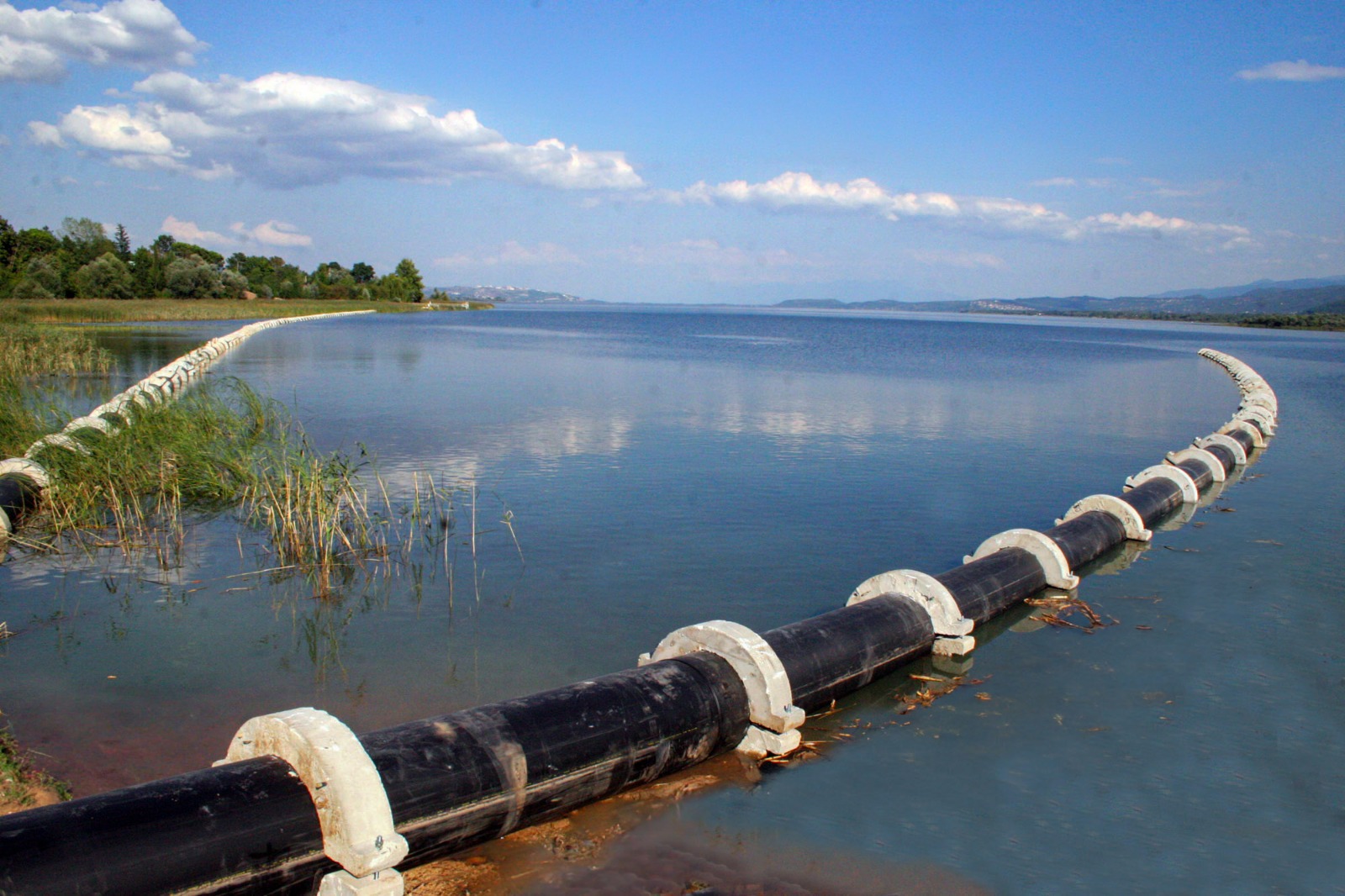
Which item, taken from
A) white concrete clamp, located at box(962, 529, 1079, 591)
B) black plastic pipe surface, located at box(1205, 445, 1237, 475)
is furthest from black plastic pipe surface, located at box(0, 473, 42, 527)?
black plastic pipe surface, located at box(1205, 445, 1237, 475)

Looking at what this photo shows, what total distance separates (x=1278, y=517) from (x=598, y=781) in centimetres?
1134

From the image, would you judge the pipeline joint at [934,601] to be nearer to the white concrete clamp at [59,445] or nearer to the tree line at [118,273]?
the white concrete clamp at [59,445]

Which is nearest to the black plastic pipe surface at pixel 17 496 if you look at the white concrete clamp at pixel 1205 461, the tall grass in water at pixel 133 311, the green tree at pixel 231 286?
the white concrete clamp at pixel 1205 461

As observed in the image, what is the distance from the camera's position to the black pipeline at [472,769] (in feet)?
11.4

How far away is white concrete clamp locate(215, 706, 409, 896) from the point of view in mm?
3770

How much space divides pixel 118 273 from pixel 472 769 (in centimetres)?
8080

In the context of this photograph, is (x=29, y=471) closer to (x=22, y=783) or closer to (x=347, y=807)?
(x=22, y=783)

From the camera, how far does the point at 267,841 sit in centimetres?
373

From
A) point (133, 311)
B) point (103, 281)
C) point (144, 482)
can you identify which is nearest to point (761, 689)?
point (144, 482)

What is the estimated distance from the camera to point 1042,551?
8.70 meters

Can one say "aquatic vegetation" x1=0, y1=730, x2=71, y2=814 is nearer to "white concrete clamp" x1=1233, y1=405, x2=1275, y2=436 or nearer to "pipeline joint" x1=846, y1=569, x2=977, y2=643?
"pipeline joint" x1=846, y1=569, x2=977, y2=643

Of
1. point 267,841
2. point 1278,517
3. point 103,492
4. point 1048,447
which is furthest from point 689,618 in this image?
point 1048,447

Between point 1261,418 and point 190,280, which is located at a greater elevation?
point 190,280

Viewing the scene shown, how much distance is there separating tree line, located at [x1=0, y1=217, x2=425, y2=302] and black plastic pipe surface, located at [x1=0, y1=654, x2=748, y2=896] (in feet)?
215
